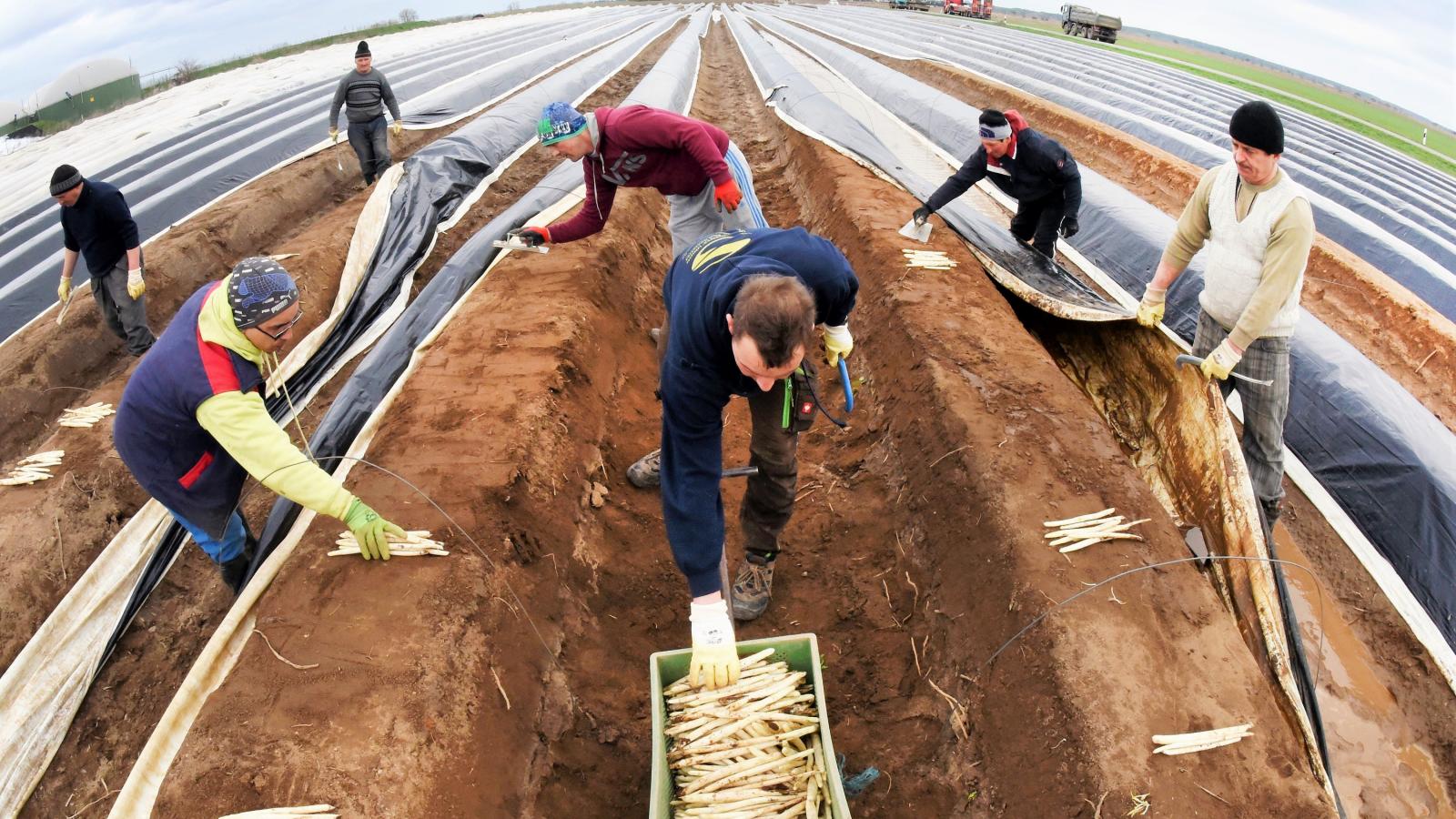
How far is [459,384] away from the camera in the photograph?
4.17 meters

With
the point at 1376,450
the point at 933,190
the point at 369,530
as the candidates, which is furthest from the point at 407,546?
the point at 933,190

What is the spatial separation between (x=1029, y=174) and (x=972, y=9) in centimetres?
3820

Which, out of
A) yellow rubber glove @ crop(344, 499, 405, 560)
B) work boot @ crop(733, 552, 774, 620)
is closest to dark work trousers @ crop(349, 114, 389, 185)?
yellow rubber glove @ crop(344, 499, 405, 560)

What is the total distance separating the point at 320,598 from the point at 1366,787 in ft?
13.5

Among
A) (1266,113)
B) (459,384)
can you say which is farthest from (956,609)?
(459,384)

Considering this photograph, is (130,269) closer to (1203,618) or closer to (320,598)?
(320,598)

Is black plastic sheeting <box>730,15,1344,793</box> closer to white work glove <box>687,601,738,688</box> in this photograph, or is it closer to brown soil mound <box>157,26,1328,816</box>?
brown soil mound <box>157,26,1328,816</box>

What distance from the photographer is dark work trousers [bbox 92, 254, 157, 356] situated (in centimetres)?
573

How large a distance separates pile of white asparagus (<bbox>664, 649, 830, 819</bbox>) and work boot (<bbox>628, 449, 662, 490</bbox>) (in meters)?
1.83

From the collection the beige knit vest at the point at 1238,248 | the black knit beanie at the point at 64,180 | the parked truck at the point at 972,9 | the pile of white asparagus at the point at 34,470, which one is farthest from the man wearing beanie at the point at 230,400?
the parked truck at the point at 972,9

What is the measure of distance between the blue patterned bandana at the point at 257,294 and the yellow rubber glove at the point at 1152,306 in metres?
4.09

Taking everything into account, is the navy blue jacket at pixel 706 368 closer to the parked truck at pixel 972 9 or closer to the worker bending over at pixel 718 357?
the worker bending over at pixel 718 357

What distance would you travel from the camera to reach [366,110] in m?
8.32

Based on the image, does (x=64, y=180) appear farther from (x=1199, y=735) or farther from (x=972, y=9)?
(x=972, y=9)
